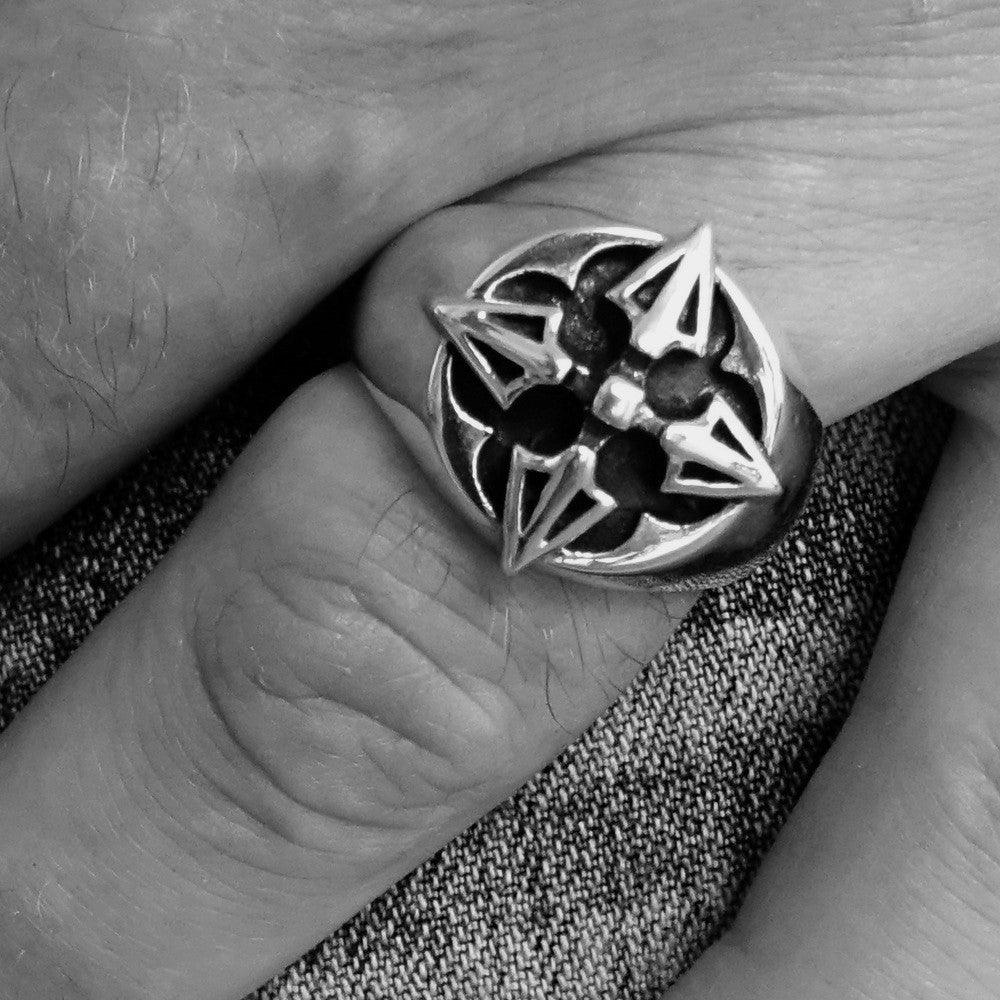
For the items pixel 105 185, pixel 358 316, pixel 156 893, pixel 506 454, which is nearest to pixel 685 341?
pixel 506 454

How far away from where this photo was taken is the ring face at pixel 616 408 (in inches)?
22.0

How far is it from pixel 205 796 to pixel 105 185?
35 cm

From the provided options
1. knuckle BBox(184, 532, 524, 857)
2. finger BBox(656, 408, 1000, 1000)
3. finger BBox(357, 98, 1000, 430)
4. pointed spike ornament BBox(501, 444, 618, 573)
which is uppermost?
finger BBox(357, 98, 1000, 430)

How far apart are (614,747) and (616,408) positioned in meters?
0.28

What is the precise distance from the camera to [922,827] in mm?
715

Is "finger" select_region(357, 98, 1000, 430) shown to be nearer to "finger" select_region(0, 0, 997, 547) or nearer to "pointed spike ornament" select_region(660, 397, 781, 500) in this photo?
"finger" select_region(0, 0, 997, 547)

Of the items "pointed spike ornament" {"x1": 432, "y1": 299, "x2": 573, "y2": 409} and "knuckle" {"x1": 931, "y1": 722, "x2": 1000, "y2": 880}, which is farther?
"knuckle" {"x1": 931, "y1": 722, "x2": 1000, "y2": 880}

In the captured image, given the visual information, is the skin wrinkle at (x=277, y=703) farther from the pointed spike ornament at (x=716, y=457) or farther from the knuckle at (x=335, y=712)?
the pointed spike ornament at (x=716, y=457)

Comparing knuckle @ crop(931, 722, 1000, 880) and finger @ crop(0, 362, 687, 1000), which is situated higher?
finger @ crop(0, 362, 687, 1000)

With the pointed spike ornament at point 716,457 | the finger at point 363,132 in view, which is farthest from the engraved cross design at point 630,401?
the finger at point 363,132

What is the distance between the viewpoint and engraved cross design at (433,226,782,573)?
1.82 feet

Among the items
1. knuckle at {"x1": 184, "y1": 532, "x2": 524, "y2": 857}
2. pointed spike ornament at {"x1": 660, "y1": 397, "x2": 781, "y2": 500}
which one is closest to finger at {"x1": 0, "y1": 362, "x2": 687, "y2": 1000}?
knuckle at {"x1": 184, "y1": 532, "x2": 524, "y2": 857}

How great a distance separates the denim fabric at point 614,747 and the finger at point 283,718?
0.13ft

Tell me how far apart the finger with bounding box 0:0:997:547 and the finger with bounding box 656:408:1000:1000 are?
0.55 feet
